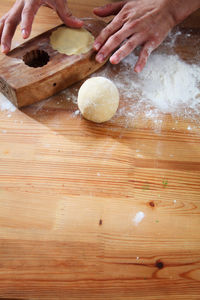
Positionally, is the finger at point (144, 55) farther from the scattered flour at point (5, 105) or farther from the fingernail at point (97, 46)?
the scattered flour at point (5, 105)

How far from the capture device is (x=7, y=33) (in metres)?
1.19

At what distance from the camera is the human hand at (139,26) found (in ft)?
3.98

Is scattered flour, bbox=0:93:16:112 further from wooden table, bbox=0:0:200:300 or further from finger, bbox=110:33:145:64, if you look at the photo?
finger, bbox=110:33:145:64

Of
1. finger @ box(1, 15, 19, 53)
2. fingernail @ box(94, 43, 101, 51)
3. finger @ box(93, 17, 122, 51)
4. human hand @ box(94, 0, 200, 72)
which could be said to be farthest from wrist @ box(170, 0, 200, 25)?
finger @ box(1, 15, 19, 53)

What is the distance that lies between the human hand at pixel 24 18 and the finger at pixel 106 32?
0.10 m

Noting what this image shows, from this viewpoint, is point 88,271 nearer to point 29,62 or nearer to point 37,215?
point 37,215

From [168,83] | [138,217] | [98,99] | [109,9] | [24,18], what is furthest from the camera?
[109,9]

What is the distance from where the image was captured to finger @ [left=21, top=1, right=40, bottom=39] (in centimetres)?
113

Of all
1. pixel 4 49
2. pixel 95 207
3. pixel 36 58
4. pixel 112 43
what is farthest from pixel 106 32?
pixel 95 207

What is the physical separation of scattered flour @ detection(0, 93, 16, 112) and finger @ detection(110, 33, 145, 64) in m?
0.44

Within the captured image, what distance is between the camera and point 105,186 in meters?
0.97

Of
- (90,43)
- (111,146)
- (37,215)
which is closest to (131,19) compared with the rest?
(90,43)

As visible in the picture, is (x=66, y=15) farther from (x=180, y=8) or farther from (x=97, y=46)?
(x=180, y=8)

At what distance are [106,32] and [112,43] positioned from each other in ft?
0.23
